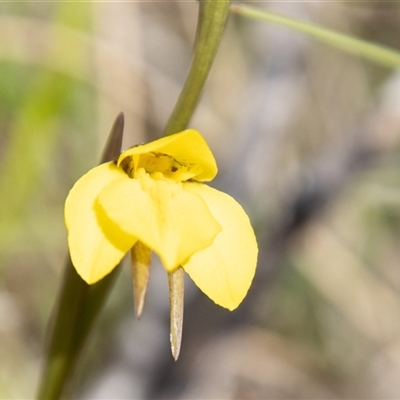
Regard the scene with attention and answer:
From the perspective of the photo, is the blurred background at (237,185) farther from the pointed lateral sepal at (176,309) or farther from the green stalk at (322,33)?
the pointed lateral sepal at (176,309)

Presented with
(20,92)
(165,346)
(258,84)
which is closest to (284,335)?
(165,346)

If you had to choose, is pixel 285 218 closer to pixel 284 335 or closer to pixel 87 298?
pixel 284 335

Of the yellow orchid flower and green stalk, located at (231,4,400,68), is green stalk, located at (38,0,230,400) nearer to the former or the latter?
the yellow orchid flower

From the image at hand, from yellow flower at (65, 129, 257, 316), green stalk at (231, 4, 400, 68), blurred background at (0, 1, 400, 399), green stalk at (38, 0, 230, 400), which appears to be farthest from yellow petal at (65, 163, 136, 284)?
blurred background at (0, 1, 400, 399)

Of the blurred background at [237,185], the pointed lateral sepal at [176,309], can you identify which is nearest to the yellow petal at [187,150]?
the pointed lateral sepal at [176,309]

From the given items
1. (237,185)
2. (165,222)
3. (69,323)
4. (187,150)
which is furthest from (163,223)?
(237,185)
